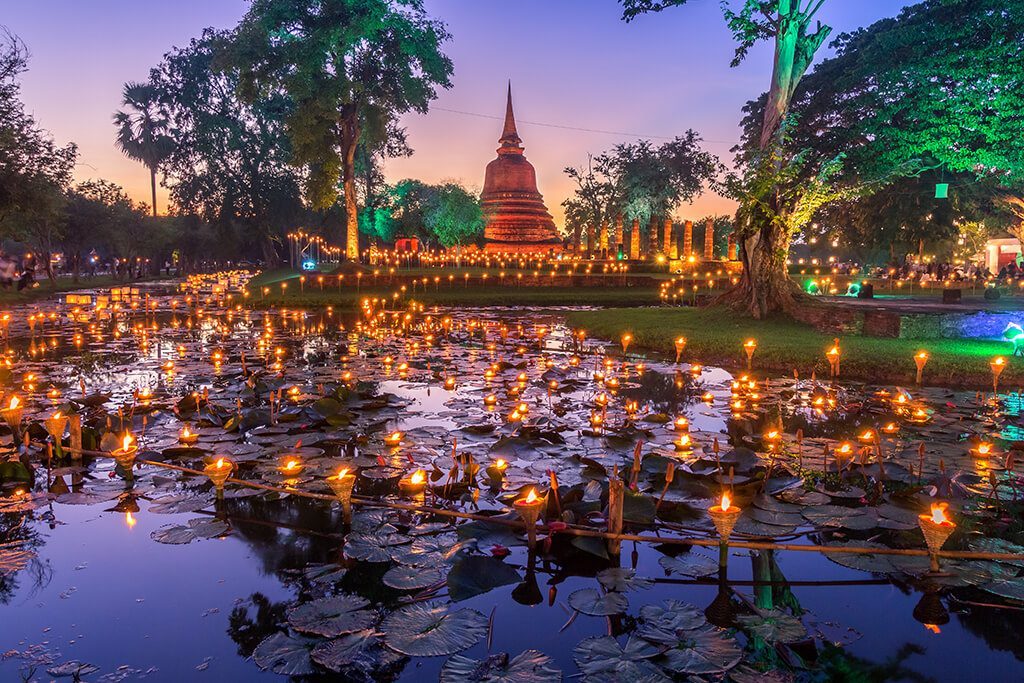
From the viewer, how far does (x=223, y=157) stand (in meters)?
47.0

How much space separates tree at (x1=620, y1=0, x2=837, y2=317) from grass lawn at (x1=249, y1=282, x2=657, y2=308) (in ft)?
30.1

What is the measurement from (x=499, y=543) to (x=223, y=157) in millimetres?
50304

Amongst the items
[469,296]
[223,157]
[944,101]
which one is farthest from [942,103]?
[223,157]

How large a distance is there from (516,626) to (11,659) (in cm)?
223

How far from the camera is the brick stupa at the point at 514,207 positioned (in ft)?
181

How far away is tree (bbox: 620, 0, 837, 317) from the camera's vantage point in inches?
541

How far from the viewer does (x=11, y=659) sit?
110 inches

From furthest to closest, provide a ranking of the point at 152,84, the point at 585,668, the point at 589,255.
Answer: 1. the point at 152,84
2. the point at 589,255
3. the point at 585,668

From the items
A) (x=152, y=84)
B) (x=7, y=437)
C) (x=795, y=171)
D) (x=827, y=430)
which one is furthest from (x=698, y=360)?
(x=152, y=84)

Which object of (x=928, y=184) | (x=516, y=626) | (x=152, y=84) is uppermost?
(x=152, y=84)

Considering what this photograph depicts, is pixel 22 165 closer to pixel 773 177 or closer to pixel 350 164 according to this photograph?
pixel 350 164

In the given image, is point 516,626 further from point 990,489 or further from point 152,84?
point 152,84

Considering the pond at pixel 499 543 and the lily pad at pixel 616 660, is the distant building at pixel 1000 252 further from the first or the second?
the lily pad at pixel 616 660

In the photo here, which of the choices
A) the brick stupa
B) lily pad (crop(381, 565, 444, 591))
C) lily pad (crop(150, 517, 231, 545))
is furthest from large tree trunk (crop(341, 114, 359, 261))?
lily pad (crop(381, 565, 444, 591))
